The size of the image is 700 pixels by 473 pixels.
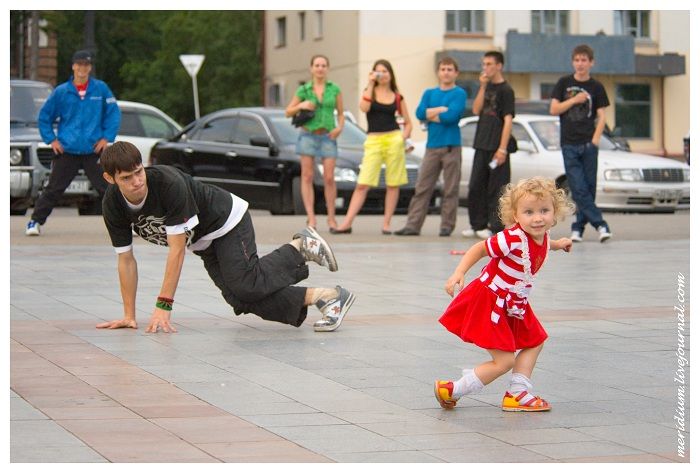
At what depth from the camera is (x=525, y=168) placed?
2150 cm

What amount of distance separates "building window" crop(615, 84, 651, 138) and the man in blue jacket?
4045cm

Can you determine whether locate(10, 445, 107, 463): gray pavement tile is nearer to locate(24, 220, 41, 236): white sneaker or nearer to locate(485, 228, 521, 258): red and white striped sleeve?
locate(485, 228, 521, 258): red and white striped sleeve

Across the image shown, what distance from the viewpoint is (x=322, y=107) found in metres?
16.0

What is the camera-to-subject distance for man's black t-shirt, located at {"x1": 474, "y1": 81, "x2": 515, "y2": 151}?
15.0m

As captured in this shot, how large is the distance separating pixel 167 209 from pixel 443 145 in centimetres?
797

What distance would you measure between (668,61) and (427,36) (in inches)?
348

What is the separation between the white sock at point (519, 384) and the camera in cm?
623

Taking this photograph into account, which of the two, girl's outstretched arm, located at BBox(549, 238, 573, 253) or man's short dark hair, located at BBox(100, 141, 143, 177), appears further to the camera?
man's short dark hair, located at BBox(100, 141, 143, 177)

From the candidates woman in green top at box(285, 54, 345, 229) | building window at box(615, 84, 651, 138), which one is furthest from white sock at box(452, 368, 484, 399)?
building window at box(615, 84, 651, 138)

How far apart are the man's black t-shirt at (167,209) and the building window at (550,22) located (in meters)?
44.3

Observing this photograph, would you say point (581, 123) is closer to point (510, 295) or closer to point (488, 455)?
point (510, 295)

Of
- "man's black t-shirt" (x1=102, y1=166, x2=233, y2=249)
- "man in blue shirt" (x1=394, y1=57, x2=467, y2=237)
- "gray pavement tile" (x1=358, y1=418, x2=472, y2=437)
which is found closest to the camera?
"gray pavement tile" (x1=358, y1=418, x2=472, y2=437)
